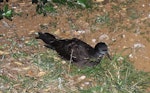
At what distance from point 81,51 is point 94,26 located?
87 cm

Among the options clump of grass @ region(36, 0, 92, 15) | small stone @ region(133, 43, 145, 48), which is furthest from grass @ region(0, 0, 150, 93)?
clump of grass @ region(36, 0, 92, 15)

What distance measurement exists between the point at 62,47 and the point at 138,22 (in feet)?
4.51

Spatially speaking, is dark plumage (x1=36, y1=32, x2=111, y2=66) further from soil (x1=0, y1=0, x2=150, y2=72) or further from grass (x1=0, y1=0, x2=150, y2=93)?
soil (x1=0, y1=0, x2=150, y2=72)

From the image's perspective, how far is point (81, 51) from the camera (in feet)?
21.0

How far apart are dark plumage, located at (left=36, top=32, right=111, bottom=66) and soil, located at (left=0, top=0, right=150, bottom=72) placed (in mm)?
315

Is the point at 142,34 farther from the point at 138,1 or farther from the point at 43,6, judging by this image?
the point at 43,6

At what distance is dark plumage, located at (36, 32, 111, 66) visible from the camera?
6328 millimetres

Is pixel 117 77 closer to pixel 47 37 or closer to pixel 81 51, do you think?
pixel 81 51

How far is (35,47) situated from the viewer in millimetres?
6715

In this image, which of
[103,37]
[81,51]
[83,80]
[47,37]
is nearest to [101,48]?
[81,51]

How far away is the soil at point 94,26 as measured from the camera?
671cm

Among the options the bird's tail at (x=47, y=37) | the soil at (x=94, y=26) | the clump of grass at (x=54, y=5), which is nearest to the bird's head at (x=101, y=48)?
the soil at (x=94, y=26)

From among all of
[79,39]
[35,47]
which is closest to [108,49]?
[79,39]

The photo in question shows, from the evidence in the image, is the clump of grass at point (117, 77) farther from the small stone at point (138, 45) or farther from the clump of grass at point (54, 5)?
the clump of grass at point (54, 5)
